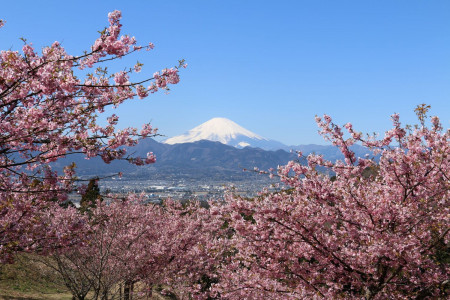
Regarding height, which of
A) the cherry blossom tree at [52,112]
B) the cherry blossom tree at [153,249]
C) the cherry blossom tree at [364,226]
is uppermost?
the cherry blossom tree at [52,112]

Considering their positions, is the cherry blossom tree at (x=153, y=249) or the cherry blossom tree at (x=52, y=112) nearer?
the cherry blossom tree at (x=52, y=112)

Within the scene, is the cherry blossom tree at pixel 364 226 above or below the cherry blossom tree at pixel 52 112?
below

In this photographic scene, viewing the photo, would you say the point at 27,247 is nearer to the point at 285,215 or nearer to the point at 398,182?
the point at 285,215

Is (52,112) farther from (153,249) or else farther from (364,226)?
(153,249)

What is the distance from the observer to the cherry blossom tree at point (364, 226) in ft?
20.1

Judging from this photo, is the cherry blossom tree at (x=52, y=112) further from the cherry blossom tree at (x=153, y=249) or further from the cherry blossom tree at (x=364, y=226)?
the cherry blossom tree at (x=153, y=249)

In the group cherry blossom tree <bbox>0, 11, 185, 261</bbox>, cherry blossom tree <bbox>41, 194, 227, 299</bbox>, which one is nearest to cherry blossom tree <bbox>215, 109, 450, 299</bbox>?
cherry blossom tree <bbox>0, 11, 185, 261</bbox>

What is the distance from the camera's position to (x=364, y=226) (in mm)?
6418

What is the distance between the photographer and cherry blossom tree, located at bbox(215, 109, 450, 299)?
20.1ft

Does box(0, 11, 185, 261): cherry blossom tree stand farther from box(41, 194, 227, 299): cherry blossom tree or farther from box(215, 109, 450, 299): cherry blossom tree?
box(41, 194, 227, 299): cherry blossom tree

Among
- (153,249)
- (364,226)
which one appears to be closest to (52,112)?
(364,226)

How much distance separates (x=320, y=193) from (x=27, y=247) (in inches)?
258

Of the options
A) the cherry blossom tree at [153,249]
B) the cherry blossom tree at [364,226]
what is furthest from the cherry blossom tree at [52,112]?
the cherry blossom tree at [153,249]

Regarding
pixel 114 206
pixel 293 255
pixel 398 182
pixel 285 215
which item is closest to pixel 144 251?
pixel 114 206
